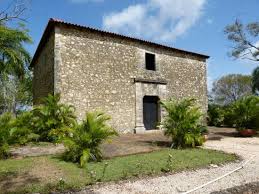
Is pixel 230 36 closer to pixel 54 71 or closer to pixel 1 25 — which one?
pixel 54 71

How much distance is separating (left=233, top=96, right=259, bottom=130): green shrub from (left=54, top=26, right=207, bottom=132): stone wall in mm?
3965

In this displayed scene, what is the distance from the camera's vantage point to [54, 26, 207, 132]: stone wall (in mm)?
13438

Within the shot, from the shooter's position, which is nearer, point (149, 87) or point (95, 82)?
point (95, 82)

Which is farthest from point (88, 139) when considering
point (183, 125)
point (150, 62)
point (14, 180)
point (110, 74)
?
point (150, 62)

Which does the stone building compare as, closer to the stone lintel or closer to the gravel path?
the stone lintel

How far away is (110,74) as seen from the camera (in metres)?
15.0

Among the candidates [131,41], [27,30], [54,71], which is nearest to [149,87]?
[131,41]

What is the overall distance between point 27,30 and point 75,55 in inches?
223

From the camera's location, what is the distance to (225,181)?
650 centimetres

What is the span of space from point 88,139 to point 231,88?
39292mm

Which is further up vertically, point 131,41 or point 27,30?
point 131,41

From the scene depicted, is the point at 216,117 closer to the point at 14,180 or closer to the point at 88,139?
the point at 88,139

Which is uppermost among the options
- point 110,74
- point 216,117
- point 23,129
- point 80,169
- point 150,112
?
point 110,74

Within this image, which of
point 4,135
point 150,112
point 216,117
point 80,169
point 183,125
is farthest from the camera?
point 216,117
